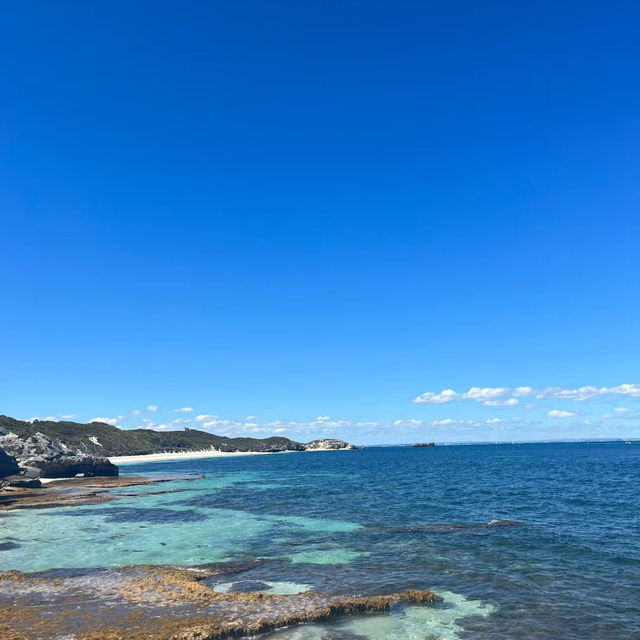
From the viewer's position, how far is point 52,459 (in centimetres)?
9844

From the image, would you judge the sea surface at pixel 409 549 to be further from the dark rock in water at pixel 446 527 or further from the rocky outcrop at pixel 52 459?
the rocky outcrop at pixel 52 459

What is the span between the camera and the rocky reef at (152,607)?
1848 cm

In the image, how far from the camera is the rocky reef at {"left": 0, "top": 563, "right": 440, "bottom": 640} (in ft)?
60.6

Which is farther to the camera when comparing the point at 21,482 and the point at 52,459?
the point at 52,459

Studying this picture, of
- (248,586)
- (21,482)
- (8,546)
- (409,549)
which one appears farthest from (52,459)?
(248,586)

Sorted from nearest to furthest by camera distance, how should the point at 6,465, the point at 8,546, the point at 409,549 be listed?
1. the point at 409,549
2. the point at 8,546
3. the point at 6,465

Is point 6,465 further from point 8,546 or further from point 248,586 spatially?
point 248,586

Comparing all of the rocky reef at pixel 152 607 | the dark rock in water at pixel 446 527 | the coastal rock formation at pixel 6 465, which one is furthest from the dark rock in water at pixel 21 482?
the dark rock in water at pixel 446 527

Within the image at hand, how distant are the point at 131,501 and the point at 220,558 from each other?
1440 inches

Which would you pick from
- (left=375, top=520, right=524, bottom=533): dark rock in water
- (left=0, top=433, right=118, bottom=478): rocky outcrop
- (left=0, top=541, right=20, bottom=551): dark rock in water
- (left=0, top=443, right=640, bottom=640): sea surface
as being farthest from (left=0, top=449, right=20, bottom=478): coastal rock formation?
(left=375, top=520, right=524, bottom=533): dark rock in water

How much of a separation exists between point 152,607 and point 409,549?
1807cm

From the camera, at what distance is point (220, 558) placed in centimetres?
3136

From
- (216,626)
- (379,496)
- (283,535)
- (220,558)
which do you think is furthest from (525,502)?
(216,626)

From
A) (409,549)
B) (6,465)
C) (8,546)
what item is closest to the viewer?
(409,549)
